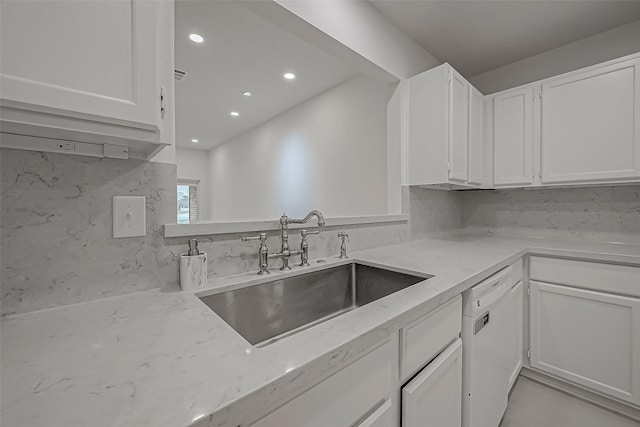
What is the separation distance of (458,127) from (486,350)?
1488 millimetres

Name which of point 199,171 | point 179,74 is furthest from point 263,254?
point 199,171

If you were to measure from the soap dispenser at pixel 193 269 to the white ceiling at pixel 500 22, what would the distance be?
190 cm

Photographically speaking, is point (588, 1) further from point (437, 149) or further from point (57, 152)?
point (57, 152)

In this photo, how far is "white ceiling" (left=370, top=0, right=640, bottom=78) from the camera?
5.84 ft

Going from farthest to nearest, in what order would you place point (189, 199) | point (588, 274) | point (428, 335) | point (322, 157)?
point (189, 199) → point (322, 157) → point (588, 274) → point (428, 335)

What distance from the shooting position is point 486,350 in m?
1.22

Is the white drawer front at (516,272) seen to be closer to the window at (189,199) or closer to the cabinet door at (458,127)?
the cabinet door at (458,127)

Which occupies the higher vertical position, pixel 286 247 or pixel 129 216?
pixel 129 216

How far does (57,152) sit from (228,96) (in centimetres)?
312

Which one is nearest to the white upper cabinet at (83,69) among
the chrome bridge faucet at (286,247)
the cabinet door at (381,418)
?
the chrome bridge faucet at (286,247)

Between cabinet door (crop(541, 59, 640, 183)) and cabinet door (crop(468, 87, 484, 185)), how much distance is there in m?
0.41

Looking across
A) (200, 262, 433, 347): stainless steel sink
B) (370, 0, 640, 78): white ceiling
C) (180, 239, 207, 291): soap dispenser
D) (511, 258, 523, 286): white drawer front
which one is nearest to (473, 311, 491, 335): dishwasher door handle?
(200, 262, 433, 347): stainless steel sink

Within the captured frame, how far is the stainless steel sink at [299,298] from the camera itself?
101 cm

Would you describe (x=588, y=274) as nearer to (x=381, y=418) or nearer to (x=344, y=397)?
(x=381, y=418)
